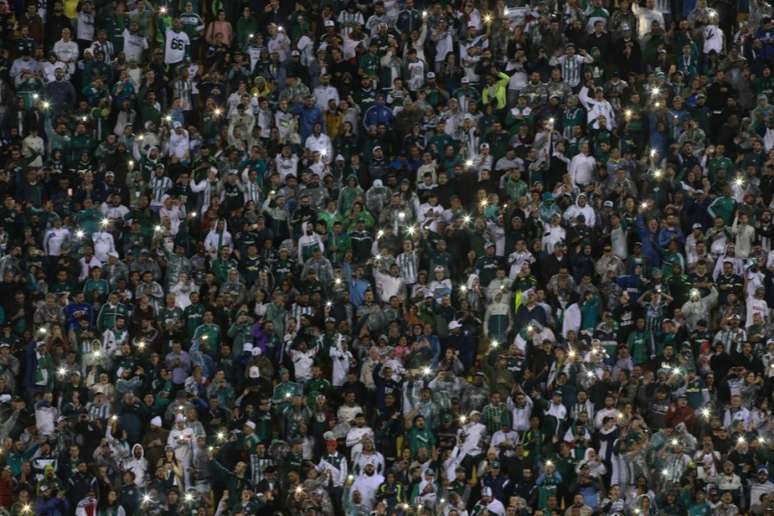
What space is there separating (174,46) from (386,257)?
683cm

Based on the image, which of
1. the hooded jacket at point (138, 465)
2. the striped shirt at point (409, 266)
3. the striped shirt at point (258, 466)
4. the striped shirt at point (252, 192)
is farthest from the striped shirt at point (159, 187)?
the striped shirt at point (258, 466)

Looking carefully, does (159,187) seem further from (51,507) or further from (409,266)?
(51,507)

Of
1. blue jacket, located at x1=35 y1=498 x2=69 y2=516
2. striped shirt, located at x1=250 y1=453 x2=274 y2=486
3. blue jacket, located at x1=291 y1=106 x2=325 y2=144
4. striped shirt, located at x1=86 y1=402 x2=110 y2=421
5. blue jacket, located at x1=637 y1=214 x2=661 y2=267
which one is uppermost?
blue jacket, located at x1=291 y1=106 x2=325 y2=144

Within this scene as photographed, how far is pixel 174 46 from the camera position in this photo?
45688mm

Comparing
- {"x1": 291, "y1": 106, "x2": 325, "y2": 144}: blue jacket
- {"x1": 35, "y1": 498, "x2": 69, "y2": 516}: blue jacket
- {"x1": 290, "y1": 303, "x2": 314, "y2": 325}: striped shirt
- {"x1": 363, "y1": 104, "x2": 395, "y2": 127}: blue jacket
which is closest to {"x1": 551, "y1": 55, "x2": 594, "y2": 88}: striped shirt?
{"x1": 363, "y1": 104, "x2": 395, "y2": 127}: blue jacket

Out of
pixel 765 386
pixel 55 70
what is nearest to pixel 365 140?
pixel 55 70

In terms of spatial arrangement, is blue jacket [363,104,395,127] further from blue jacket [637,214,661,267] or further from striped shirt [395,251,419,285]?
blue jacket [637,214,661,267]

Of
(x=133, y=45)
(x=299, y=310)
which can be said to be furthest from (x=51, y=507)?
(x=133, y=45)

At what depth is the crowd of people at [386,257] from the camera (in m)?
37.8

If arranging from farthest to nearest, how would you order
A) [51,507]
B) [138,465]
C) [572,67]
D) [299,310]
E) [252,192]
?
[572,67]
[252,192]
[299,310]
[138,465]
[51,507]

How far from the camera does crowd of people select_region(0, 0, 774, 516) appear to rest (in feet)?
124

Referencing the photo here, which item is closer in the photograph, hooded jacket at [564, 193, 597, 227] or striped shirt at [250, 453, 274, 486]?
striped shirt at [250, 453, 274, 486]

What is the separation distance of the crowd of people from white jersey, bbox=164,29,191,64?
0.18 feet

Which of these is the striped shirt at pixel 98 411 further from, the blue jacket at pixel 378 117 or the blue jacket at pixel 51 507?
the blue jacket at pixel 378 117
